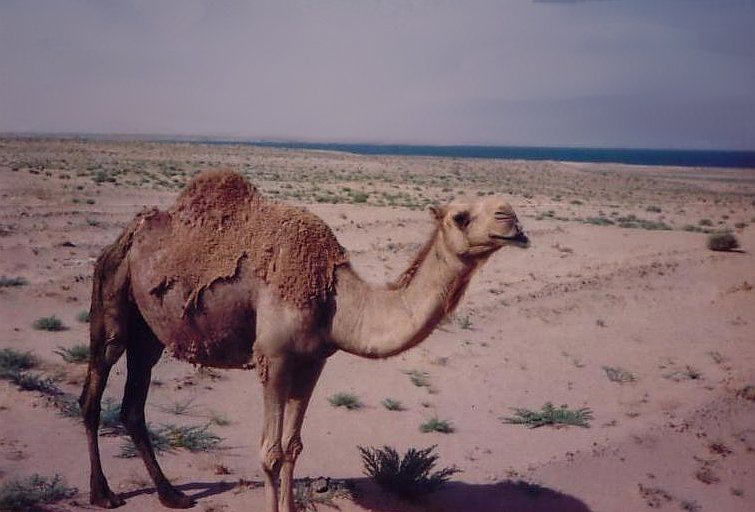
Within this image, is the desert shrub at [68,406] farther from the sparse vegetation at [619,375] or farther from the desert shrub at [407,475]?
the sparse vegetation at [619,375]

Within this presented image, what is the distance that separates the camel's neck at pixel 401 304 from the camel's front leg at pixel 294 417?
37cm

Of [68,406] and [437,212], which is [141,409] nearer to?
[68,406]

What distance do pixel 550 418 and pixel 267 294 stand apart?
17.6ft

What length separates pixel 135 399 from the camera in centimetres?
574

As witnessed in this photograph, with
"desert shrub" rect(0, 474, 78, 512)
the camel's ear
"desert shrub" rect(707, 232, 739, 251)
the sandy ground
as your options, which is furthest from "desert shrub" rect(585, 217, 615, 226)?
"desert shrub" rect(0, 474, 78, 512)

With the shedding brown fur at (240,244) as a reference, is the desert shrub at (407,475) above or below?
below

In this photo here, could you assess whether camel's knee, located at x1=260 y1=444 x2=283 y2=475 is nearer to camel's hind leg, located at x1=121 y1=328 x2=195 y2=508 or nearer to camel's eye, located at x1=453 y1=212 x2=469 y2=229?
camel's hind leg, located at x1=121 y1=328 x2=195 y2=508

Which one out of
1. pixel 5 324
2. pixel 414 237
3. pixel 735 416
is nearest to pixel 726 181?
pixel 414 237

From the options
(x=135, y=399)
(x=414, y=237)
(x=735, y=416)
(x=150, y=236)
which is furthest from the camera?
(x=414, y=237)

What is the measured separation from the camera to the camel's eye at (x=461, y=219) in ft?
13.6

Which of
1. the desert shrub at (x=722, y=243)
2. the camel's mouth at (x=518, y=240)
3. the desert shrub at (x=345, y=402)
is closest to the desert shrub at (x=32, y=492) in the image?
the desert shrub at (x=345, y=402)

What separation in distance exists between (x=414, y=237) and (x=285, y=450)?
17465mm

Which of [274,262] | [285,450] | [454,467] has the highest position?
[274,262]

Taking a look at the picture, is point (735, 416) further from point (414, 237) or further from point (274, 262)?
point (414, 237)
